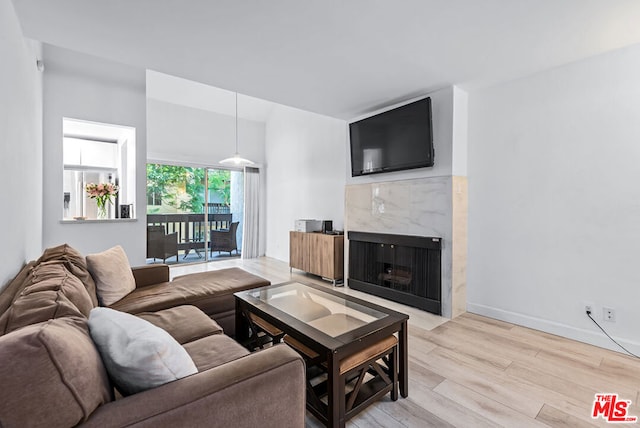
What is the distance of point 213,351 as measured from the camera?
4.89 ft

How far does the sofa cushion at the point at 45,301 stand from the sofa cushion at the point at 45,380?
269 millimetres

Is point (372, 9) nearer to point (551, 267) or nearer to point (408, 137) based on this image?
point (408, 137)

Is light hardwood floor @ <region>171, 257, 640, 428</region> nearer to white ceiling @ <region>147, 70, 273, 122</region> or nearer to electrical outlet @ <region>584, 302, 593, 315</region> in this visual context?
electrical outlet @ <region>584, 302, 593, 315</region>

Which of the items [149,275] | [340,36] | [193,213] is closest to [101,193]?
[149,275]

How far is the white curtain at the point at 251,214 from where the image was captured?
6535 millimetres

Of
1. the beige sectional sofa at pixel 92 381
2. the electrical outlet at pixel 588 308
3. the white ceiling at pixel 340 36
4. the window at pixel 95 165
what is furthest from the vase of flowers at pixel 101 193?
the electrical outlet at pixel 588 308

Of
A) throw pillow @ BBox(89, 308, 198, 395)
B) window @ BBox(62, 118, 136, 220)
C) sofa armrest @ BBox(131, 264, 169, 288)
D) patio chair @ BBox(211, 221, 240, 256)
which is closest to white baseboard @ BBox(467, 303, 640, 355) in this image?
throw pillow @ BBox(89, 308, 198, 395)

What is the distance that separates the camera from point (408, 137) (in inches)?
131

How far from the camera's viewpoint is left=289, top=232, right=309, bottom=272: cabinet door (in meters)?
4.84

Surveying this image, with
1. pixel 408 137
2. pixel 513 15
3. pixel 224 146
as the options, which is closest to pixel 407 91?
pixel 408 137

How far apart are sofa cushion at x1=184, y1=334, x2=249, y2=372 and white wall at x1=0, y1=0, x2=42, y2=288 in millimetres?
1130

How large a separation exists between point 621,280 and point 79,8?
14.6 ft

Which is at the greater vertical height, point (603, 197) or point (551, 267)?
point (603, 197)

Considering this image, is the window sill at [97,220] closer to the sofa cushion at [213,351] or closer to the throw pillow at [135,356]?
the sofa cushion at [213,351]
